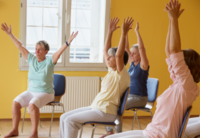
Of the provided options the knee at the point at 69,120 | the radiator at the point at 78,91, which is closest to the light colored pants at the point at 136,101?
the knee at the point at 69,120

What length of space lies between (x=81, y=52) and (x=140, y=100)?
5.67 ft

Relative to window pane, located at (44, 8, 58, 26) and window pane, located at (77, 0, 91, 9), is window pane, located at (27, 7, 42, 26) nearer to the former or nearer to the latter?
window pane, located at (44, 8, 58, 26)

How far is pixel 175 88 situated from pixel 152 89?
1903 mm

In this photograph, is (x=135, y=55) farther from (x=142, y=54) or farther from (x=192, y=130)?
(x=192, y=130)

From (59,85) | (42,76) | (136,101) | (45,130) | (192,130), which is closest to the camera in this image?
(192,130)

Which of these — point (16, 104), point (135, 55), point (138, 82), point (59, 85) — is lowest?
point (16, 104)

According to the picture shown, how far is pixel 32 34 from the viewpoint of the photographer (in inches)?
166

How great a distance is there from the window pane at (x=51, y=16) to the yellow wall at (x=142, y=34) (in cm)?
46

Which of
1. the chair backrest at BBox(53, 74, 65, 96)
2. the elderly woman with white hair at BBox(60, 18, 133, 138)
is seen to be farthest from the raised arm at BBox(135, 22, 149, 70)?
the chair backrest at BBox(53, 74, 65, 96)

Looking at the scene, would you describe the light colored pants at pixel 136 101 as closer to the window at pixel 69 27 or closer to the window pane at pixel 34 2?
the window at pixel 69 27

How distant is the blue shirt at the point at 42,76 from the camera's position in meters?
3.36

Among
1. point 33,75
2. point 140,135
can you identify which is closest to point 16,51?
point 33,75

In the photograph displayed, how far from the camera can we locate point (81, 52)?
450cm

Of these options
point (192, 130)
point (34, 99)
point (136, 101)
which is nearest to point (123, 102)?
point (192, 130)
